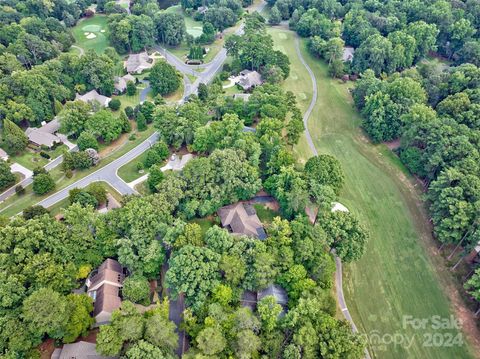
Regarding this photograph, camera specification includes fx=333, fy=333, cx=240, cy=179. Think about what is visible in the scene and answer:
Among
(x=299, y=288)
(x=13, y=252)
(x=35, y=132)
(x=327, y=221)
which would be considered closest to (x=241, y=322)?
(x=299, y=288)

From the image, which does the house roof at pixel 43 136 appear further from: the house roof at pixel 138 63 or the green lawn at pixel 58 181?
the house roof at pixel 138 63

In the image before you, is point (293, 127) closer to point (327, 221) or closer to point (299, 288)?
point (327, 221)

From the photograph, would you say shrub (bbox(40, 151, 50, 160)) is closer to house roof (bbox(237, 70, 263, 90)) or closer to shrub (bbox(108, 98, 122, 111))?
shrub (bbox(108, 98, 122, 111))

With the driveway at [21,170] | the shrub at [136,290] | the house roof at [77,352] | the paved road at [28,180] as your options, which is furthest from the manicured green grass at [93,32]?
the house roof at [77,352]

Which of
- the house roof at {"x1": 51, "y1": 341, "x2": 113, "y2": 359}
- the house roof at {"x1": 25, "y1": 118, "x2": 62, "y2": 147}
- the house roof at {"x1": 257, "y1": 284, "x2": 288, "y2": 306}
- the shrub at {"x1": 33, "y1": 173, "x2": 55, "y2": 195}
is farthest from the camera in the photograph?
the house roof at {"x1": 25, "y1": 118, "x2": 62, "y2": 147}

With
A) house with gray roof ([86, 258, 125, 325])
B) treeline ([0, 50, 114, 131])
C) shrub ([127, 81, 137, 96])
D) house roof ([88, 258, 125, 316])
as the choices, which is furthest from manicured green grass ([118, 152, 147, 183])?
shrub ([127, 81, 137, 96])
